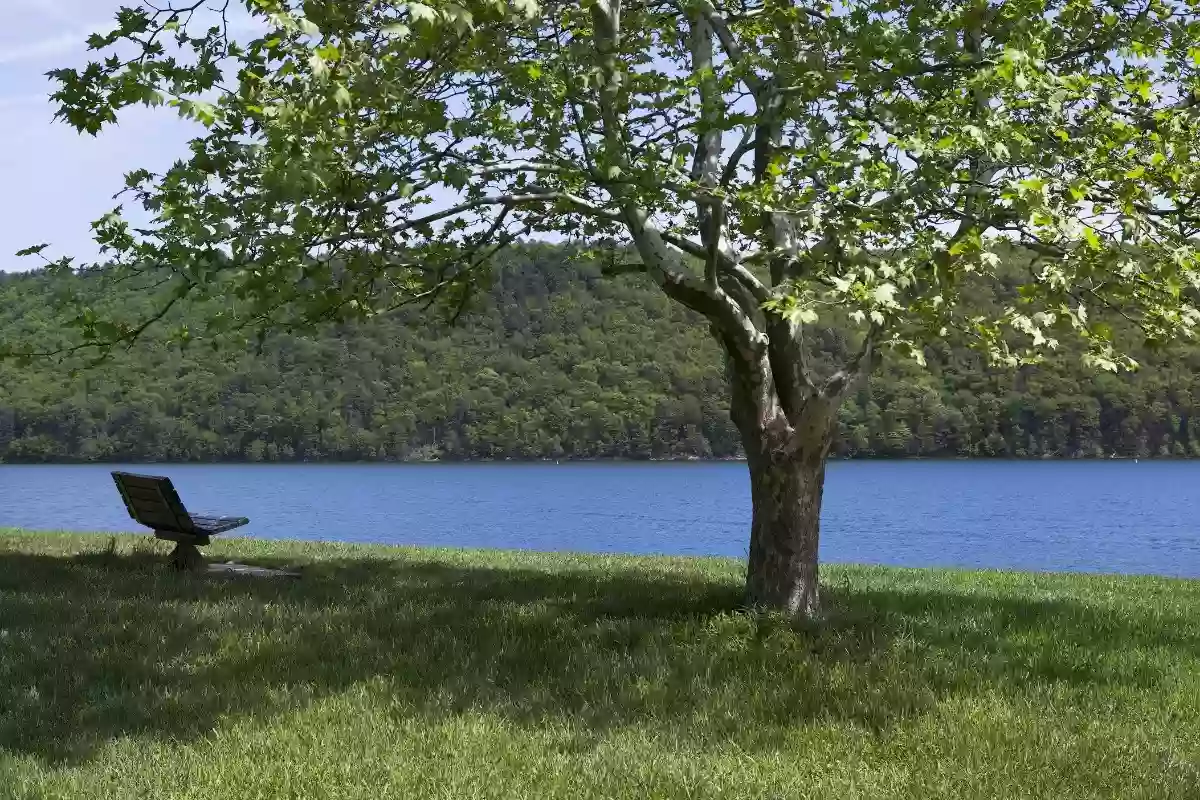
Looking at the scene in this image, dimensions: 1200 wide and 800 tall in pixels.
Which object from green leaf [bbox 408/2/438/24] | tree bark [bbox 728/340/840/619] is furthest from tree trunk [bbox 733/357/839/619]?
green leaf [bbox 408/2/438/24]

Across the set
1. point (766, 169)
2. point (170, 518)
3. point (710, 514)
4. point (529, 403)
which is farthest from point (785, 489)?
point (529, 403)

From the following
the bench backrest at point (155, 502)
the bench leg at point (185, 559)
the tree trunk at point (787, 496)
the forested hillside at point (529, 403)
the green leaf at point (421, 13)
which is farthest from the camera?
the forested hillside at point (529, 403)

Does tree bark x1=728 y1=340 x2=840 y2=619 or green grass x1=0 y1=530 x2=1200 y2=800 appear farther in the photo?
tree bark x1=728 y1=340 x2=840 y2=619

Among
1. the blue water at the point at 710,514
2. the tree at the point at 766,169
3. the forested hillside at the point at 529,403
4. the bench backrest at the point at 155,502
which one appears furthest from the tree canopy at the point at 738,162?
the forested hillside at the point at 529,403

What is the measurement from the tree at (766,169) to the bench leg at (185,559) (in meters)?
3.57

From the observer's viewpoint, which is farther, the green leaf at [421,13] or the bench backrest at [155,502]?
the bench backrest at [155,502]

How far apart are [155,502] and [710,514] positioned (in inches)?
2167

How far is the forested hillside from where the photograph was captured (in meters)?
148

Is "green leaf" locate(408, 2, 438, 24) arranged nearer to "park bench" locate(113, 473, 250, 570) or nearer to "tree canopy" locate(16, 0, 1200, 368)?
"tree canopy" locate(16, 0, 1200, 368)

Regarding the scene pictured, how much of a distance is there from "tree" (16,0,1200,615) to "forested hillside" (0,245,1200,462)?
136 m

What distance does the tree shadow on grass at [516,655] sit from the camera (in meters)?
6.95

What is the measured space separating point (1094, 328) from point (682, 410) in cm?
15189

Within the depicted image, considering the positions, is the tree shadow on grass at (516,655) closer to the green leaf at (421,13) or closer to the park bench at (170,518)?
the park bench at (170,518)

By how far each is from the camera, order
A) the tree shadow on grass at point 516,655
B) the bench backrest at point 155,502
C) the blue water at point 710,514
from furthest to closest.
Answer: the blue water at point 710,514 → the bench backrest at point 155,502 → the tree shadow on grass at point 516,655
